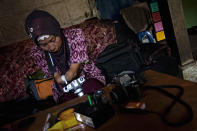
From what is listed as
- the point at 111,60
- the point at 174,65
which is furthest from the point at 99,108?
the point at 174,65

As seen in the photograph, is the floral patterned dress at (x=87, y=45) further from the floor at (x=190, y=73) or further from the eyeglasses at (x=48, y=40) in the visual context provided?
the floor at (x=190, y=73)

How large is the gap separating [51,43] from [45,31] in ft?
0.47

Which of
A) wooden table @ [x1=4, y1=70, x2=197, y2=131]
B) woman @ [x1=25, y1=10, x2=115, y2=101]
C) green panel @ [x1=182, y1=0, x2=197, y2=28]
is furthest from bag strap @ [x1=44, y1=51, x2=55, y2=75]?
green panel @ [x1=182, y1=0, x2=197, y2=28]

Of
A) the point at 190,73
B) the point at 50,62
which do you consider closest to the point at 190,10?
the point at 190,73

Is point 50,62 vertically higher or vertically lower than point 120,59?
higher

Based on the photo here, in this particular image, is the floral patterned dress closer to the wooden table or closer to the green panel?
the wooden table

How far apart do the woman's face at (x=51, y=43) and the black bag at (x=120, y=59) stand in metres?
0.50

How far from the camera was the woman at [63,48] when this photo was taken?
192 cm

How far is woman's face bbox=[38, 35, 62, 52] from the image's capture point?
1.93m

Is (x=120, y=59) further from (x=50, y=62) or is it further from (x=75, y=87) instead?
(x=50, y=62)

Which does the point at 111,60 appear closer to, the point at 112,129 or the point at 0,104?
the point at 112,129

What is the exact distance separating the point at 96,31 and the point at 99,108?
1.70m

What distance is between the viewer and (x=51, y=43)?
1944 millimetres

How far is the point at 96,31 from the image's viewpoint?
8.18 ft
